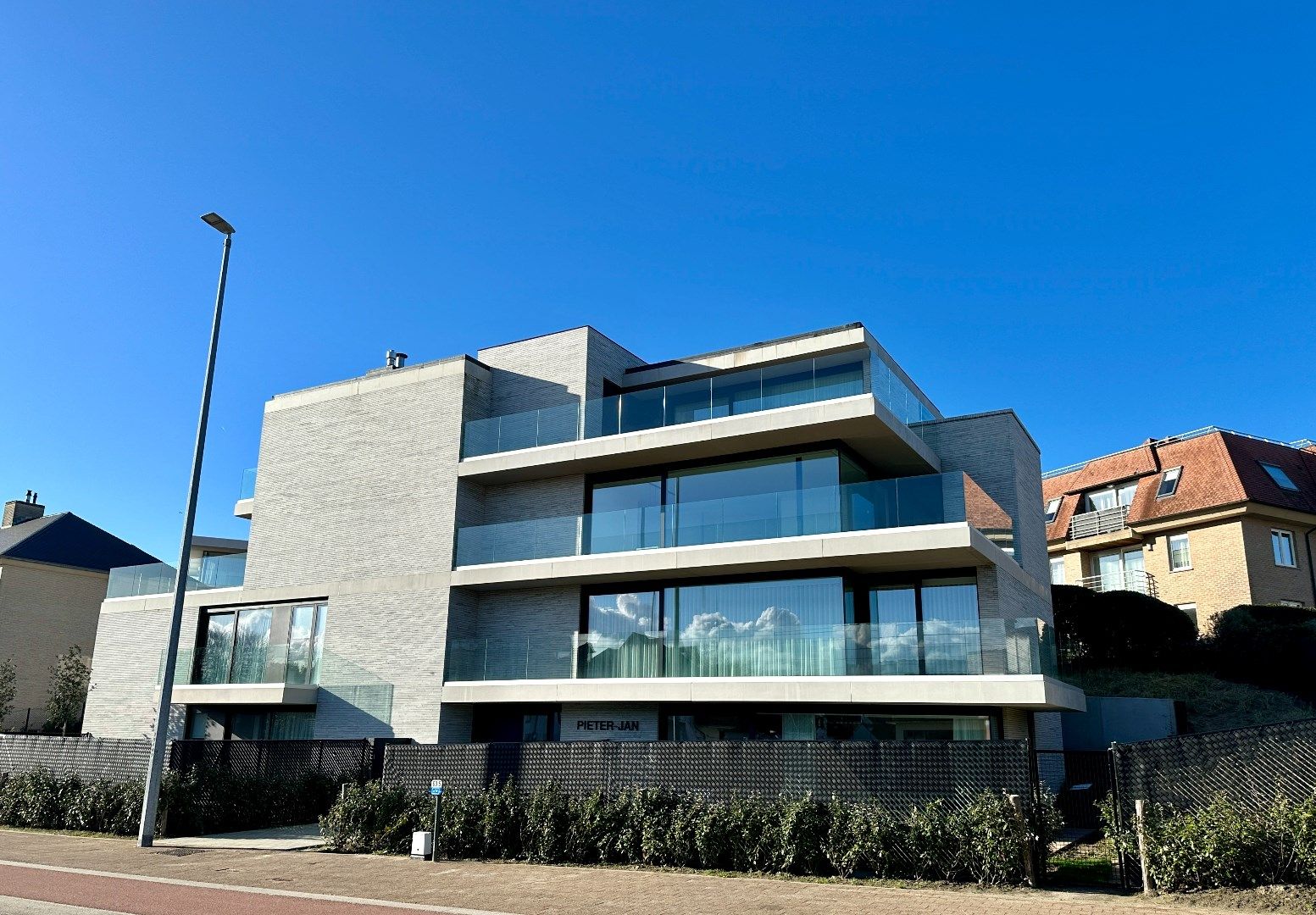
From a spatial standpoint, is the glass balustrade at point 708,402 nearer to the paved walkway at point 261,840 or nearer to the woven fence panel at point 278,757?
the woven fence panel at point 278,757

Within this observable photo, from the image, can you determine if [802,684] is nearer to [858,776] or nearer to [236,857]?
[858,776]

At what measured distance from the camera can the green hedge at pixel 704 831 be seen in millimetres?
11000

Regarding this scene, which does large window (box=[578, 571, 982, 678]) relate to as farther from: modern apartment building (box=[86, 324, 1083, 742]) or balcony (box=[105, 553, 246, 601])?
balcony (box=[105, 553, 246, 601])

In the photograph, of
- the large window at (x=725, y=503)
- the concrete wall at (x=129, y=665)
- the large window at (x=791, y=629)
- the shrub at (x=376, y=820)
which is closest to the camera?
the shrub at (x=376, y=820)

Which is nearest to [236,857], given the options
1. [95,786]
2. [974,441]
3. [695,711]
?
[95,786]

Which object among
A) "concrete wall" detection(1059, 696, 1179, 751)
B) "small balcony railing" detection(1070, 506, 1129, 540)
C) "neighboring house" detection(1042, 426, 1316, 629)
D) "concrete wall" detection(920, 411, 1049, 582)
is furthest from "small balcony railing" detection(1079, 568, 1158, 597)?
"concrete wall" detection(920, 411, 1049, 582)

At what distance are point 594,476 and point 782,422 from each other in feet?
17.2

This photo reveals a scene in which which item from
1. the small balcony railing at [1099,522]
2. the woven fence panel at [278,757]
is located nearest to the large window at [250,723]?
the woven fence panel at [278,757]

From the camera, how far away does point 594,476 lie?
23.2 m

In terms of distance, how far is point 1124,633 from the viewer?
28750 millimetres

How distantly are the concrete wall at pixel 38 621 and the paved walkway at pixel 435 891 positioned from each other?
25981mm

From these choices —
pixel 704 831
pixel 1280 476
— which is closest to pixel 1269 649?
pixel 1280 476

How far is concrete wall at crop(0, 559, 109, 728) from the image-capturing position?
36.5 m

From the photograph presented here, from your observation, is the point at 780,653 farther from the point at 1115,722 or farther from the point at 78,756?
the point at 78,756
